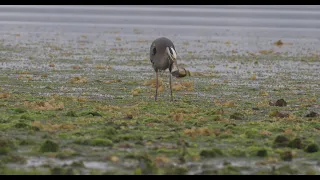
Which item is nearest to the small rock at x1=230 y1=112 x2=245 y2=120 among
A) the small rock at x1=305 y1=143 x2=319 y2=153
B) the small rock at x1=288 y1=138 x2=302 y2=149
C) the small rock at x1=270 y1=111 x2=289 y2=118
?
the small rock at x1=270 y1=111 x2=289 y2=118

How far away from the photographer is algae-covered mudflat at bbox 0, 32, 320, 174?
13672mm

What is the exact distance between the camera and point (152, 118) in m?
18.8

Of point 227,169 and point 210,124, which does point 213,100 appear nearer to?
point 210,124

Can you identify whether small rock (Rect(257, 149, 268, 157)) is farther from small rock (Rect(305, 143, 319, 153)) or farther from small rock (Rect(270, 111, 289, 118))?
small rock (Rect(270, 111, 289, 118))

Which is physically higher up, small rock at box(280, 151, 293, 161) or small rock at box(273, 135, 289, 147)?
small rock at box(273, 135, 289, 147)

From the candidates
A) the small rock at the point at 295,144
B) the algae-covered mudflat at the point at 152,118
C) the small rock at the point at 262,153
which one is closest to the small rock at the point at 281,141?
the algae-covered mudflat at the point at 152,118

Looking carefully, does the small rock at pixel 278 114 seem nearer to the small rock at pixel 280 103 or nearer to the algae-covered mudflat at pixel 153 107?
the algae-covered mudflat at pixel 153 107

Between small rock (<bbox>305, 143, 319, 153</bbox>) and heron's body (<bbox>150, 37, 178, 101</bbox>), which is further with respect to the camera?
heron's body (<bbox>150, 37, 178, 101</bbox>)

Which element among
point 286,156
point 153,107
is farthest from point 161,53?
point 286,156

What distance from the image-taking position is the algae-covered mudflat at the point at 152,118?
1367 cm

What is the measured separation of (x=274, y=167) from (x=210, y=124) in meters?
4.93

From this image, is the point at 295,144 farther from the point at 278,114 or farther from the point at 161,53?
the point at 161,53

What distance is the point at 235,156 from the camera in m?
14.6
